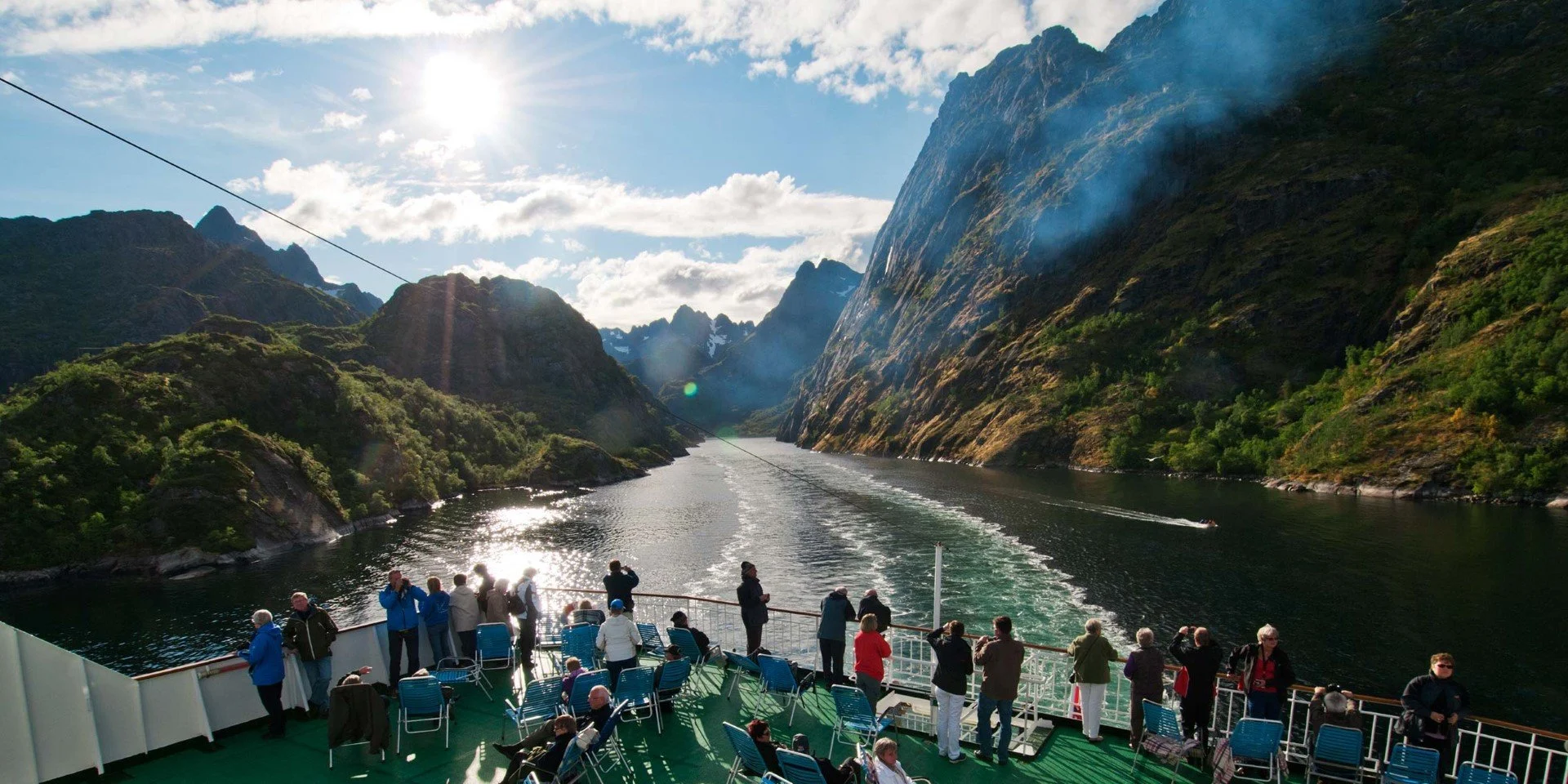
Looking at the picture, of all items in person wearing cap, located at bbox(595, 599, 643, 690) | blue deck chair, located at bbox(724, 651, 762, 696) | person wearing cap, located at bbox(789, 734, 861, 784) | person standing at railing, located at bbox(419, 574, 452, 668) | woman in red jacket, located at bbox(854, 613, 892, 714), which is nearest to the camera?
person wearing cap, located at bbox(789, 734, 861, 784)

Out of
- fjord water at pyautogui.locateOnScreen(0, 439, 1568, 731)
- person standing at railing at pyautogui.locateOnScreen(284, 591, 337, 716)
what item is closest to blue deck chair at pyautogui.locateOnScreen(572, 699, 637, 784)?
person standing at railing at pyautogui.locateOnScreen(284, 591, 337, 716)

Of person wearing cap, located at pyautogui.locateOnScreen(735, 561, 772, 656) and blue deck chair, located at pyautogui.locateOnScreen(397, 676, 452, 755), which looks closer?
blue deck chair, located at pyautogui.locateOnScreen(397, 676, 452, 755)

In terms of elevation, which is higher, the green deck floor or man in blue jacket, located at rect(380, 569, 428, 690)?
man in blue jacket, located at rect(380, 569, 428, 690)

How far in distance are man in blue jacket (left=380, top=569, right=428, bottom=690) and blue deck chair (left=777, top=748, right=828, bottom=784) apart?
24.4ft

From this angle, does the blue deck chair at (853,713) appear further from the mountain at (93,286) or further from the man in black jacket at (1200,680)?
the mountain at (93,286)

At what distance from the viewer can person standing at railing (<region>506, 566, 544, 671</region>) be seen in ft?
44.8

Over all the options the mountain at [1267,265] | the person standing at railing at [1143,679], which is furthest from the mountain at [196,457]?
the mountain at [1267,265]

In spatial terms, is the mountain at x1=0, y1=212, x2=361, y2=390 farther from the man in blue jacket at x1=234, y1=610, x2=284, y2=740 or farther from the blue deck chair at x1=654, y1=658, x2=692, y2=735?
the blue deck chair at x1=654, y1=658, x2=692, y2=735

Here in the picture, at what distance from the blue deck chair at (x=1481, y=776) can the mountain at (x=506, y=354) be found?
5221 inches

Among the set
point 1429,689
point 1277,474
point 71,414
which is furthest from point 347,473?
point 1277,474

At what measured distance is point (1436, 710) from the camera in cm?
885

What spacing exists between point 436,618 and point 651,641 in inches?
153

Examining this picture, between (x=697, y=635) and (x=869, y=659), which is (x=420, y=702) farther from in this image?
(x=869, y=659)

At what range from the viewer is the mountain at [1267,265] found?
66.9m
